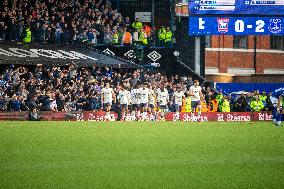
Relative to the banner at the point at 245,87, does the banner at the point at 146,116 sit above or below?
below

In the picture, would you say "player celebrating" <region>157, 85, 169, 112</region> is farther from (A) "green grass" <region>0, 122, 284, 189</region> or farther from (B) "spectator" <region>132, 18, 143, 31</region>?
(A) "green grass" <region>0, 122, 284, 189</region>

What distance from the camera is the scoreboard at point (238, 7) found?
3750cm

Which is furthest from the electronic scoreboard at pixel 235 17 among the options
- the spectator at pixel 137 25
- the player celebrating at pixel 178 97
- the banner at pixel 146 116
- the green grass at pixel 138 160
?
the green grass at pixel 138 160

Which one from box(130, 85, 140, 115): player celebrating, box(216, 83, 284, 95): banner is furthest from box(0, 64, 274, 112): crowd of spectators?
box(216, 83, 284, 95): banner

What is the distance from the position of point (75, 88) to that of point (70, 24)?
19.0 feet

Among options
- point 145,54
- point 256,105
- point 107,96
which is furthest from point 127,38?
point 256,105

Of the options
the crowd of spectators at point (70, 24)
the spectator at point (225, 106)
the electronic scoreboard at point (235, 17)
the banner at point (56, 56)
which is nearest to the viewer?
the banner at point (56, 56)

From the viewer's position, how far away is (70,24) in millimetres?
39500

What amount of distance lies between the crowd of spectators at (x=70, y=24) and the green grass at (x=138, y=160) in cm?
1619

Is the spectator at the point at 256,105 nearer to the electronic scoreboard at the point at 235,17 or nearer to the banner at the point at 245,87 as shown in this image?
the electronic scoreboard at the point at 235,17

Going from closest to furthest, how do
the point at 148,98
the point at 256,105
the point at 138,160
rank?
the point at 138,160
the point at 148,98
the point at 256,105

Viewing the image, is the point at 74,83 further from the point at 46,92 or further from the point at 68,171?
the point at 68,171

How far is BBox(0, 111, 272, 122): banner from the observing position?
3250cm

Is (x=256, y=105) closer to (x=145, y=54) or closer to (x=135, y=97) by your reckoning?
(x=145, y=54)
